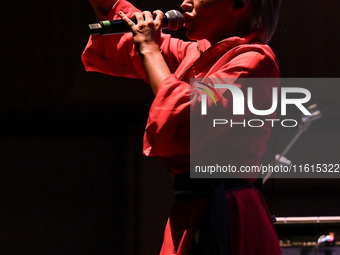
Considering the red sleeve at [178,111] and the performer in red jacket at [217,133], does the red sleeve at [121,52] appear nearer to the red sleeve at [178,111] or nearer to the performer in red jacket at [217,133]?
the performer in red jacket at [217,133]

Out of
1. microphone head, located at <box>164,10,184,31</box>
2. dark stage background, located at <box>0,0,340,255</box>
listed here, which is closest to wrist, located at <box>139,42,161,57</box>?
microphone head, located at <box>164,10,184,31</box>

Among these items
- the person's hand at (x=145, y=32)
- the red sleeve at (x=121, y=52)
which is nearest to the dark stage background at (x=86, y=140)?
the red sleeve at (x=121, y=52)

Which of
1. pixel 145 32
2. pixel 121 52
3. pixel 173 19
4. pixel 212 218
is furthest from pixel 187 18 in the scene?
pixel 212 218

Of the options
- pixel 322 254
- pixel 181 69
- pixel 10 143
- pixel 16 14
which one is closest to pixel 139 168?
pixel 10 143

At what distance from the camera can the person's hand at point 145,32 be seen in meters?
1.12

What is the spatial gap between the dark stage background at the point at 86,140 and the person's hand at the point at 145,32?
1.39 m

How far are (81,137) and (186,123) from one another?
1943 millimetres

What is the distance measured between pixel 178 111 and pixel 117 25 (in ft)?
0.94

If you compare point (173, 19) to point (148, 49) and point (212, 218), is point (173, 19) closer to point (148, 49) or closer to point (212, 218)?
point (148, 49)

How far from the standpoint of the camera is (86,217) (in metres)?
2.88

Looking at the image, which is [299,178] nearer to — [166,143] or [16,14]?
[16,14]

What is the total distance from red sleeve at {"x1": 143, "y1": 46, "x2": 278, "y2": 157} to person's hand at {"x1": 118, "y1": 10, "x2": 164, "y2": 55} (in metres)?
0.10

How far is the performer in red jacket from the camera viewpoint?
103cm

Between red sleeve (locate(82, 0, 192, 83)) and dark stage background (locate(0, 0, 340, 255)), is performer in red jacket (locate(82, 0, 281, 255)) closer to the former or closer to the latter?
red sleeve (locate(82, 0, 192, 83))
